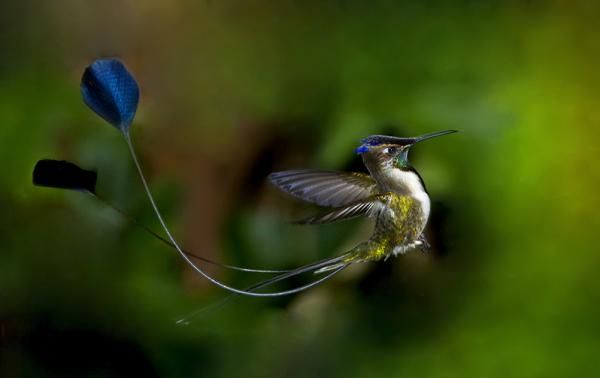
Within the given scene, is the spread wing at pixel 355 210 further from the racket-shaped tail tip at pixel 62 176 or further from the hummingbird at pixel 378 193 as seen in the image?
the racket-shaped tail tip at pixel 62 176

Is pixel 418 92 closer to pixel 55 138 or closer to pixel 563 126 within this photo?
pixel 563 126

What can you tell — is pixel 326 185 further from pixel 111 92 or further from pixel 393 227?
pixel 111 92

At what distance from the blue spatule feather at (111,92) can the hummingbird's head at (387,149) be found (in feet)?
0.68

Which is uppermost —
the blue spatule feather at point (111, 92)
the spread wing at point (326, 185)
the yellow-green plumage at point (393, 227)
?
the blue spatule feather at point (111, 92)

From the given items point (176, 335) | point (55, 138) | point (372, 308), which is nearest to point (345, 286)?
point (372, 308)

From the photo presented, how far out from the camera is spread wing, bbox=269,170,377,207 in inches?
24.0

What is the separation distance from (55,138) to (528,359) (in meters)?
0.49

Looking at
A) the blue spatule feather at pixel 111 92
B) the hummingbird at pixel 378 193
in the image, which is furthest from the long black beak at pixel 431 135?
the blue spatule feather at pixel 111 92

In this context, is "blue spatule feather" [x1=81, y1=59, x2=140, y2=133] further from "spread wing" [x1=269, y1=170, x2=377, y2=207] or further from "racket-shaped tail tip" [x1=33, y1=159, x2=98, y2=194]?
"spread wing" [x1=269, y1=170, x2=377, y2=207]

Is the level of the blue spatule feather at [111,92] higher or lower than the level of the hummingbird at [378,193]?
higher

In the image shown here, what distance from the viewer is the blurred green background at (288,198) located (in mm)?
719

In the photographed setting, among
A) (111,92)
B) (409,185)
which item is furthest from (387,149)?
(111,92)

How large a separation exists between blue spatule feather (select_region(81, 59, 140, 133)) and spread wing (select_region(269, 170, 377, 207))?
6.4 inches

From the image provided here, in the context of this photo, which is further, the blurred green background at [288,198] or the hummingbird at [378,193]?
the blurred green background at [288,198]
